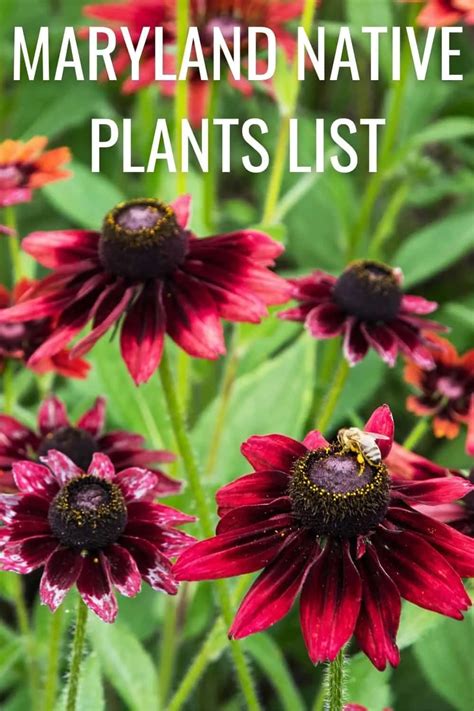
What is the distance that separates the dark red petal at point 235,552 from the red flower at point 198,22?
708 mm

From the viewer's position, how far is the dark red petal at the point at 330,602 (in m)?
0.50

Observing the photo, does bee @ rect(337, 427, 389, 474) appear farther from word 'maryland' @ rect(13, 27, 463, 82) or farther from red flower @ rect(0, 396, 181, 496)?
word 'maryland' @ rect(13, 27, 463, 82)

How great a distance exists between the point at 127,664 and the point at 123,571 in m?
0.32

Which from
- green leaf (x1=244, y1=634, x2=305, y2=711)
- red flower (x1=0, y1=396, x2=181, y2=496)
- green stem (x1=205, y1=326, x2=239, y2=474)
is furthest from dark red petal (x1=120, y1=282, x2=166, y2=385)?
green leaf (x1=244, y1=634, x2=305, y2=711)

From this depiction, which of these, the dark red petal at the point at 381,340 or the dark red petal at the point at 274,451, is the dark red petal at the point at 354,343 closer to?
the dark red petal at the point at 381,340

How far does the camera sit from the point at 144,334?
2.39 ft

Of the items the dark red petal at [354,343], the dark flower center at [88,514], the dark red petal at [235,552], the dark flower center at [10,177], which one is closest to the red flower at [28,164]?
the dark flower center at [10,177]

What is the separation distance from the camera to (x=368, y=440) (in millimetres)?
543

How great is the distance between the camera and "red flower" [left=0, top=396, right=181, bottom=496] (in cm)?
80

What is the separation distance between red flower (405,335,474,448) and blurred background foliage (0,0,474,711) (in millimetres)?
94

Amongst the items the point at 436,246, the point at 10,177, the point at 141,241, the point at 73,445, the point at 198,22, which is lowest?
the point at 73,445

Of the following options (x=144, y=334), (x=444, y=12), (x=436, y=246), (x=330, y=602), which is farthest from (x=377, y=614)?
(x=436, y=246)

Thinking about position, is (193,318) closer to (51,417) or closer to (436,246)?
(51,417)

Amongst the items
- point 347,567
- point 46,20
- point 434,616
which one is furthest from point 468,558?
point 46,20
